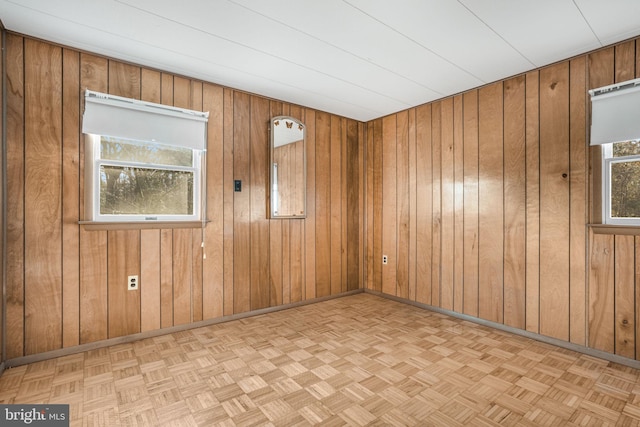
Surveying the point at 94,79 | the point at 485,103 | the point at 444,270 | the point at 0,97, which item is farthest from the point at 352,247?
the point at 0,97

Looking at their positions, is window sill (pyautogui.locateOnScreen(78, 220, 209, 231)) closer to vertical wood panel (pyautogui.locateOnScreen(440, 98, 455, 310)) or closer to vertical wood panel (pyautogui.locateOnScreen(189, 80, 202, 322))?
vertical wood panel (pyautogui.locateOnScreen(189, 80, 202, 322))

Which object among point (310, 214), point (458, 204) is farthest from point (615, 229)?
point (310, 214)

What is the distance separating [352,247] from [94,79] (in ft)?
10.2

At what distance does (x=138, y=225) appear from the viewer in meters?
2.63

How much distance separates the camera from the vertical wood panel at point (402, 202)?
374 centimetres

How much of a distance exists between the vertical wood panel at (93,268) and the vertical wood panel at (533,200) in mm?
3447

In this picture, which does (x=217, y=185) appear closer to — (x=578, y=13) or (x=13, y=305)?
(x=13, y=305)

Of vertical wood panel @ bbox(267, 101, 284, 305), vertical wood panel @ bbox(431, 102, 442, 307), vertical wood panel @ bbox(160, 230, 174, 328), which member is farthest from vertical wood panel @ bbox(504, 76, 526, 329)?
vertical wood panel @ bbox(160, 230, 174, 328)

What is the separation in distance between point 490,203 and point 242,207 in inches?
93.6

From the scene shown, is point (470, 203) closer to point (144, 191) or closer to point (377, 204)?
point (377, 204)

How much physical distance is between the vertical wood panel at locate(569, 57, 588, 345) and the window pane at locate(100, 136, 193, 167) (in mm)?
3187

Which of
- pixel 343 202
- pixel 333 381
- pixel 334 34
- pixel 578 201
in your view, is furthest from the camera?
pixel 343 202

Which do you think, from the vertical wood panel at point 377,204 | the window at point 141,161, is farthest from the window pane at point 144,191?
the vertical wood panel at point 377,204

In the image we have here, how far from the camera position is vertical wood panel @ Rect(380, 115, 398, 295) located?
390cm
